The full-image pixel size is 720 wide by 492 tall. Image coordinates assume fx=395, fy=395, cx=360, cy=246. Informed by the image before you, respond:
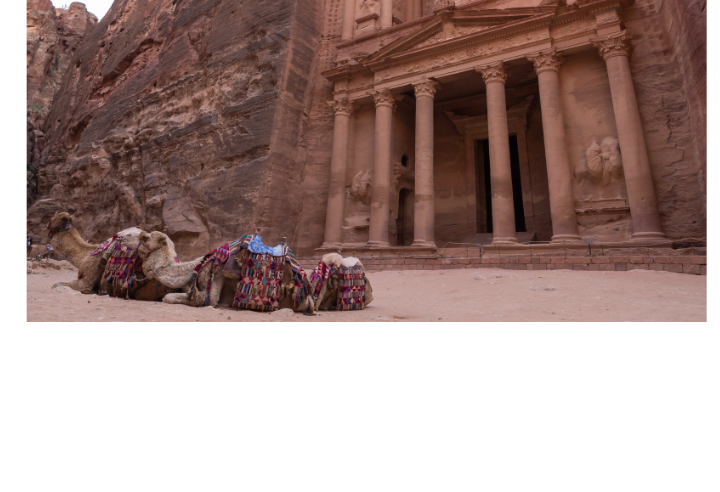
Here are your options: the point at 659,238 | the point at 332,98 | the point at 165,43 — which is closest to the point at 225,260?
the point at 659,238

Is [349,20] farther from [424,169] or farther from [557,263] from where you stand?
[557,263]

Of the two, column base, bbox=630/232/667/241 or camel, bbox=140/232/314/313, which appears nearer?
camel, bbox=140/232/314/313

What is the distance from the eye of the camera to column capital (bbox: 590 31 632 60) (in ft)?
38.2

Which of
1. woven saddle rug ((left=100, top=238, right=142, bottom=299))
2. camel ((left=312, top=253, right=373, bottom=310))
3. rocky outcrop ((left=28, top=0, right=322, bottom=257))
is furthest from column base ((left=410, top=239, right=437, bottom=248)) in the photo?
woven saddle rug ((left=100, top=238, right=142, bottom=299))

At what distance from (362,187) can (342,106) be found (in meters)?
3.66

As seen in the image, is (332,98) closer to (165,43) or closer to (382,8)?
(382,8)

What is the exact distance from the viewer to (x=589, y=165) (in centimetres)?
1173

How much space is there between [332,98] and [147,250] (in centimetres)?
1341

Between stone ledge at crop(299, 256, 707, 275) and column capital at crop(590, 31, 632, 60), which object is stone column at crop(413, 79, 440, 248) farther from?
column capital at crop(590, 31, 632, 60)

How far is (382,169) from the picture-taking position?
14.7 metres

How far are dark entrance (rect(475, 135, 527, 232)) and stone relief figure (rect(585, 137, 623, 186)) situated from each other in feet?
14.9

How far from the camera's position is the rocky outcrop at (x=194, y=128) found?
14961mm

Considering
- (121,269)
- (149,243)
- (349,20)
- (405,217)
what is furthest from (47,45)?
→ (149,243)

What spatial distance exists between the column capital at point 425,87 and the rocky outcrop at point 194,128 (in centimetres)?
481
